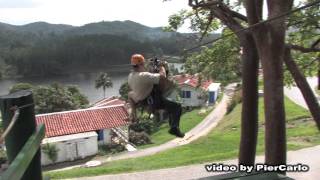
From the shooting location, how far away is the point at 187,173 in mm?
13516

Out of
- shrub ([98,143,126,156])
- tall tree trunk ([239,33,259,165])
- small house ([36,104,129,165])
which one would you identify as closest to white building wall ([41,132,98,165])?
small house ([36,104,129,165])

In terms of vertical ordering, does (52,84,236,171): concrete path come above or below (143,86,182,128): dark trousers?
below

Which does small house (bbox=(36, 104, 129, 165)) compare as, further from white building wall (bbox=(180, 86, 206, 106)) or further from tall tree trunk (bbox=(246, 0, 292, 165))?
tall tree trunk (bbox=(246, 0, 292, 165))

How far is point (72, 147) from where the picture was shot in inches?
1165

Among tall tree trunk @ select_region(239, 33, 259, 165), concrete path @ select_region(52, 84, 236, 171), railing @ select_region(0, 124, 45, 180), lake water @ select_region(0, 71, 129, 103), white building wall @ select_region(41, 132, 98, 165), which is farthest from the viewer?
lake water @ select_region(0, 71, 129, 103)

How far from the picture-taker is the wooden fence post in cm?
275

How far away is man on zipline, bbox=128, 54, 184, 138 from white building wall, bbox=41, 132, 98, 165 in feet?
75.2

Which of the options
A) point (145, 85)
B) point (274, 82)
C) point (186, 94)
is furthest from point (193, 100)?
point (145, 85)

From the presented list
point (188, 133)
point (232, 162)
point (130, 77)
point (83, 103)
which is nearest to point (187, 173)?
point (232, 162)

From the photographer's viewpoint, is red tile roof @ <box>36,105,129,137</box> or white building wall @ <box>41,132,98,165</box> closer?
white building wall @ <box>41,132,98,165</box>

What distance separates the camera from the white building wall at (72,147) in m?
29.3

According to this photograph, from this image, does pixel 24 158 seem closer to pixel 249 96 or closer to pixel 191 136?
pixel 249 96

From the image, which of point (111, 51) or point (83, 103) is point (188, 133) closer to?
point (83, 103)

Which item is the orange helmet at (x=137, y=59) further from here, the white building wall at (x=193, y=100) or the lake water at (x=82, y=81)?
the lake water at (x=82, y=81)
